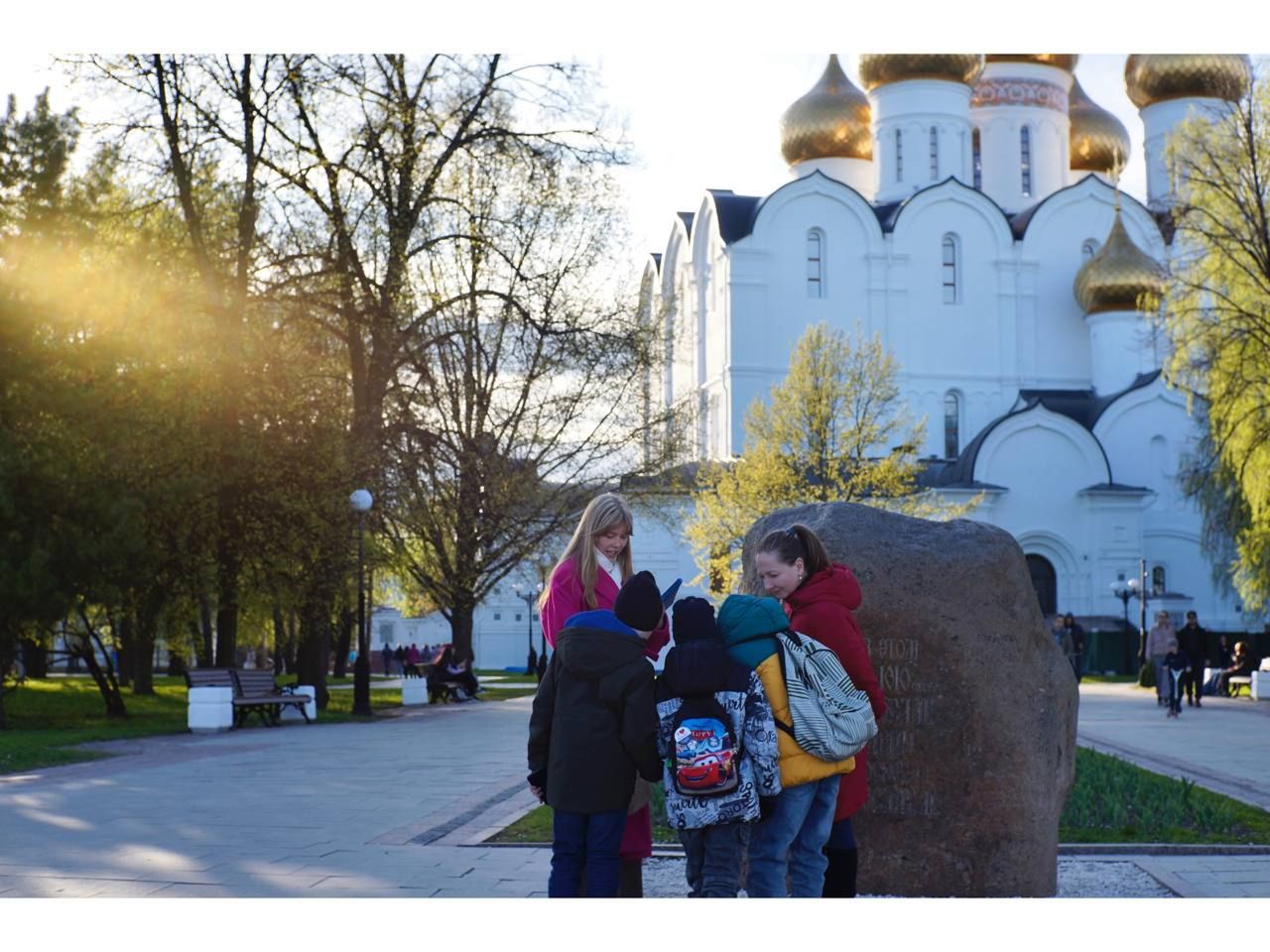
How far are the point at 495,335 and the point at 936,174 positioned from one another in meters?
31.0

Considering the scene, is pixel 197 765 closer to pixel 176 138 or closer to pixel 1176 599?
pixel 176 138

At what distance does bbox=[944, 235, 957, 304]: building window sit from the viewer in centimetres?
5328

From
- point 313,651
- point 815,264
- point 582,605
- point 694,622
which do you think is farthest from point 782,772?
point 815,264

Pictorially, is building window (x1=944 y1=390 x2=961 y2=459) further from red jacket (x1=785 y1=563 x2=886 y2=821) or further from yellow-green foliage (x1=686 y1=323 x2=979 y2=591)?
red jacket (x1=785 y1=563 x2=886 y2=821)

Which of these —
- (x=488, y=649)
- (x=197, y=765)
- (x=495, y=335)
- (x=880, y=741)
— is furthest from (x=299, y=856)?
(x=488, y=649)

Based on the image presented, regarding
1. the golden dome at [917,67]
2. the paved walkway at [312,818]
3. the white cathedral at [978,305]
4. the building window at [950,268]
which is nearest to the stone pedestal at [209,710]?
the paved walkway at [312,818]

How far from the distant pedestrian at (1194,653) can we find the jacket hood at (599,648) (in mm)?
19734

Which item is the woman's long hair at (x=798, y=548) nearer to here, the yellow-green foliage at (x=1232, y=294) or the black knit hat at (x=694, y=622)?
the black knit hat at (x=694, y=622)

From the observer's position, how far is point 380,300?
23656 millimetres

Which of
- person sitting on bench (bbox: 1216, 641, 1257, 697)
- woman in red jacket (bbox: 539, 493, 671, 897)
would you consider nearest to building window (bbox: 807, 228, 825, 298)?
person sitting on bench (bbox: 1216, 641, 1257, 697)

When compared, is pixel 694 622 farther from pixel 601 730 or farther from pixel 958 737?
pixel 958 737

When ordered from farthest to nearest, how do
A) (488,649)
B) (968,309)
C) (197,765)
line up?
1. (488,649)
2. (968,309)
3. (197,765)

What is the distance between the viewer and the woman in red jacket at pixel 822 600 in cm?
578

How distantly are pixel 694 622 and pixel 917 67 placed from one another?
168ft
